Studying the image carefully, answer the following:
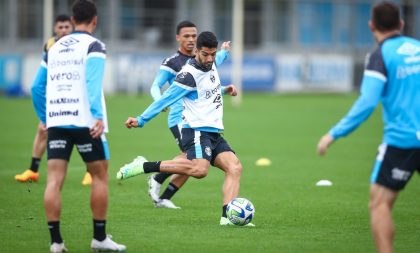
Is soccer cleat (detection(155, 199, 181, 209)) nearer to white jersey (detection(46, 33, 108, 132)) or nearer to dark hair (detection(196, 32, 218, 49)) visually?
dark hair (detection(196, 32, 218, 49))

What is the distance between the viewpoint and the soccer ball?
33.6 feet

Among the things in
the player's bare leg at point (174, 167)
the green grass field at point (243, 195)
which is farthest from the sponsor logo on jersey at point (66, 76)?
the player's bare leg at point (174, 167)

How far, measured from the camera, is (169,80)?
12750 mm

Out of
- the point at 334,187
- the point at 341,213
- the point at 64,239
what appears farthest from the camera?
the point at 334,187

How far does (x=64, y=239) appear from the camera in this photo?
9.32 metres

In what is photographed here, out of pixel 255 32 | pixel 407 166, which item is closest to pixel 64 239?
pixel 407 166

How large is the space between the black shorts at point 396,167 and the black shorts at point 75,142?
2.56m

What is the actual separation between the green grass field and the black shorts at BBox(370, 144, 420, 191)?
1587 millimetres

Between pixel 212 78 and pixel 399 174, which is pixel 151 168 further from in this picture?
pixel 399 174

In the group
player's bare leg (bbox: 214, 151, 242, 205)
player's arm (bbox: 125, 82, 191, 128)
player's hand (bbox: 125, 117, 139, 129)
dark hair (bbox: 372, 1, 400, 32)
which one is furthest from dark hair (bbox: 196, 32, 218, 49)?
dark hair (bbox: 372, 1, 400, 32)

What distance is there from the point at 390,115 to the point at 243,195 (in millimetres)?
6057

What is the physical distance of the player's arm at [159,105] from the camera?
1005 cm

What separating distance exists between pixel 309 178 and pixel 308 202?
3.24 meters

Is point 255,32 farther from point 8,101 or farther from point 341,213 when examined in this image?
point 341,213
